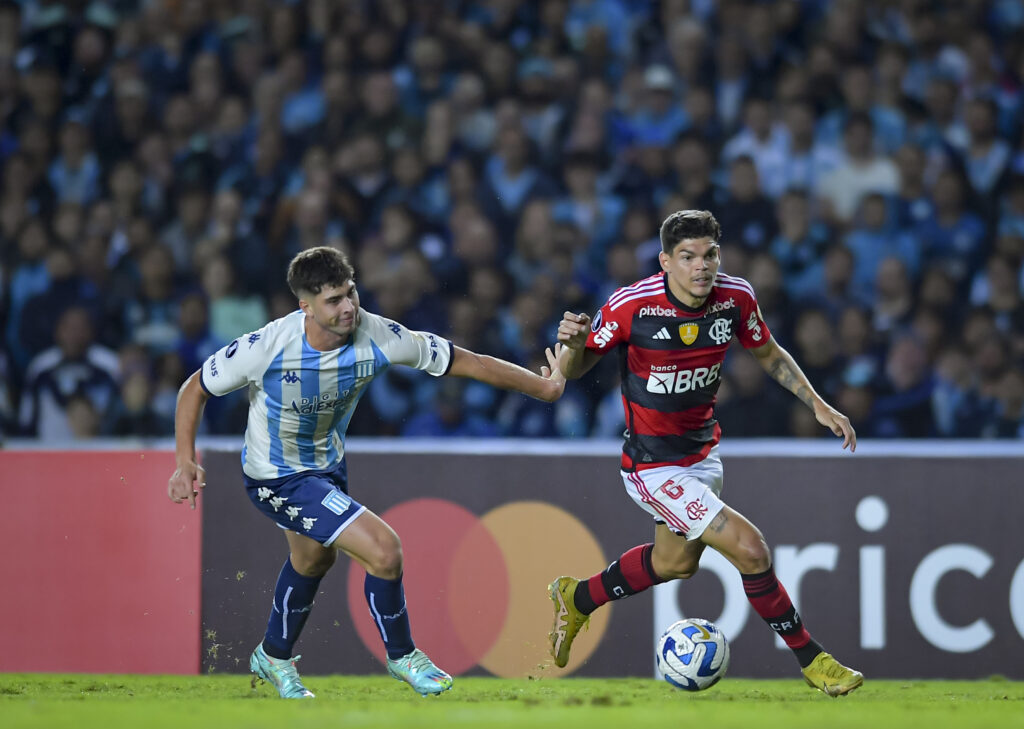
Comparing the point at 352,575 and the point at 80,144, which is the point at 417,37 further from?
the point at 352,575

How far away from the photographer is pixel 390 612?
16.7 feet

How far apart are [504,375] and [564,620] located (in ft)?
4.65

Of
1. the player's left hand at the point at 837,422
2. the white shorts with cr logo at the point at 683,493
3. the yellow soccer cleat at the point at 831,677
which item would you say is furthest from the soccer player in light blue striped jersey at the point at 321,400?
the yellow soccer cleat at the point at 831,677

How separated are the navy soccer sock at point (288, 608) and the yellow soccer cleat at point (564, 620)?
3.87 ft

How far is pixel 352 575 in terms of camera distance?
6.45 meters

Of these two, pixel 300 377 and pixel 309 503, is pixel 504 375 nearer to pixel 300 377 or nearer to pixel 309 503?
pixel 300 377

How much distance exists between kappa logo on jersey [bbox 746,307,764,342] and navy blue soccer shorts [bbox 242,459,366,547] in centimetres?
180

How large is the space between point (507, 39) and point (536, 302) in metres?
2.46

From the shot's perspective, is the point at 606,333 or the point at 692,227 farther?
the point at 606,333

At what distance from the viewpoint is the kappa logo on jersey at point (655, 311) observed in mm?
5320

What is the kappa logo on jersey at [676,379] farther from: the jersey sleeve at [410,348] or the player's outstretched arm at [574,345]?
the jersey sleeve at [410,348]

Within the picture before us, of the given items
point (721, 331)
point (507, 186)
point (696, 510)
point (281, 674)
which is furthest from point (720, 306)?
point (507, 186)

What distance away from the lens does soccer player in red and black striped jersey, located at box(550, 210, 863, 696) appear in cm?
515

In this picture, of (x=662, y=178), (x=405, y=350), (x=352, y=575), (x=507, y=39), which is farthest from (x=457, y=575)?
(x=507, y=39)
